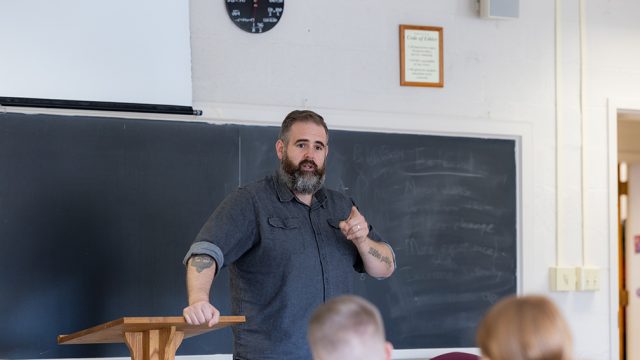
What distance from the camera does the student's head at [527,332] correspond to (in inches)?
59.4

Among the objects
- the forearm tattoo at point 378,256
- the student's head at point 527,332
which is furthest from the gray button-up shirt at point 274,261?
the student's head at point 527,332

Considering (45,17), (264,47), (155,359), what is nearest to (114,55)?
(45,17)

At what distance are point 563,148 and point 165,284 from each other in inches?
84.1

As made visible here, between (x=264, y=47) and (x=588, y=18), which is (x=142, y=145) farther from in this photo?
(x=588, y=18)

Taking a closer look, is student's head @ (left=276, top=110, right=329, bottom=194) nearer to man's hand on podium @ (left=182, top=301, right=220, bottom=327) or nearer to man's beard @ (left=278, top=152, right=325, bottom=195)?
man's beard @ (left=278, top=152, right=325, bottom=195)

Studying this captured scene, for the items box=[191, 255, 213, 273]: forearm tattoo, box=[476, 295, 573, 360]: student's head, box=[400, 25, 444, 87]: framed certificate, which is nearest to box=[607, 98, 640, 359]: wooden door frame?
box=[400, 25, 444, 87]: framed certificate

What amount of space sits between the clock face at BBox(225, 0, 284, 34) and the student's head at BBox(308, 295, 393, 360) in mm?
2542

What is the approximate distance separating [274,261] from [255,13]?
1.52m

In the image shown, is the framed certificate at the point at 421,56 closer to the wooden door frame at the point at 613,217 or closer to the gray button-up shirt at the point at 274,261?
the wooden door frame at the point at 613,217

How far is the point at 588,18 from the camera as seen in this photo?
15.7ft

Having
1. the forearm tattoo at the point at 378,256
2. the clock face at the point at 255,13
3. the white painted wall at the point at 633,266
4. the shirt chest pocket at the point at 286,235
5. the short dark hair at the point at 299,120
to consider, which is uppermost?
the clock face at the point at 255,13

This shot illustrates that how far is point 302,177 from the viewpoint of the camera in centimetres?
320

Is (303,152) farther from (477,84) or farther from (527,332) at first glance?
(527,332)

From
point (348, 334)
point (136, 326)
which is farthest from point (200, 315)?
point (348, 334)
